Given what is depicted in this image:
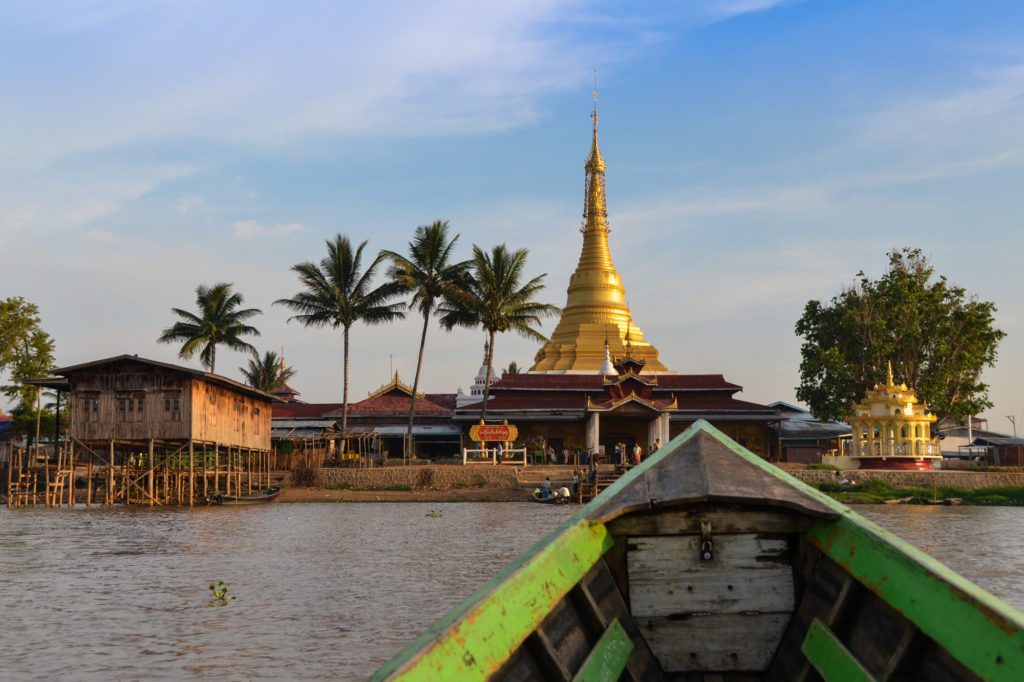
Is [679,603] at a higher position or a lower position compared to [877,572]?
lower

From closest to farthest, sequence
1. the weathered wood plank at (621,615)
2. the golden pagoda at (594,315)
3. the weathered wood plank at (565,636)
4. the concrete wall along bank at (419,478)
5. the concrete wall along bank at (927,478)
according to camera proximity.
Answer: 1. the weathered wood plank at (565,636)
2. the weathered wood plank at (621,615)
3. the concrete wall along bank at (927,478)
4. the concrete wall along bank at (419,478)
5. the golden pagoda at (594,315)

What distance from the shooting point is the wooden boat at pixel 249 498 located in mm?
31375

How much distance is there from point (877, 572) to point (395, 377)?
46658 millimetres

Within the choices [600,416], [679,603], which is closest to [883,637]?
[679,603]

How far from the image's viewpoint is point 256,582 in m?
12.6

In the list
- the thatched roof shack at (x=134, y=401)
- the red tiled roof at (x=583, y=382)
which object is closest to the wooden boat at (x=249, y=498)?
the thatched roof shack at (x=134, y=401)

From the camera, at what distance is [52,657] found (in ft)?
26.6

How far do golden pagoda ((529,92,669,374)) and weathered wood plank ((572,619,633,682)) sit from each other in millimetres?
44688

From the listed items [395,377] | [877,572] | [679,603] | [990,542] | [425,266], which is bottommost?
[990,542]

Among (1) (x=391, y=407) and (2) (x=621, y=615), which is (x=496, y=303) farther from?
(2) (x=621, y=615)

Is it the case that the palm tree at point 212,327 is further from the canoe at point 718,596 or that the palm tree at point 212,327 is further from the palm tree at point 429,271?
the canoe at point 718,596

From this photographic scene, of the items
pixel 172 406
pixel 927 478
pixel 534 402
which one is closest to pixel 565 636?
pixel 172 406

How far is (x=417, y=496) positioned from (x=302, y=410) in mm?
19629

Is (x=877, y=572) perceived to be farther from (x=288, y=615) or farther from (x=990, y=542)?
(x=990, y=542)
